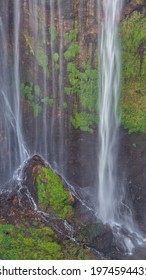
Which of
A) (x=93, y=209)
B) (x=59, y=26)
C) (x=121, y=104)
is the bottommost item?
(x=93, y=209)

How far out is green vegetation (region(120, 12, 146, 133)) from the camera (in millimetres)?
10859

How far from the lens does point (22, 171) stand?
453 inches

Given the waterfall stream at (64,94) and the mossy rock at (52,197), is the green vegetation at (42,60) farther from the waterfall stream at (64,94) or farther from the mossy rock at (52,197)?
the mossy rock at (52,197)

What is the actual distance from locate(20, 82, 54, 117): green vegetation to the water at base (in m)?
1.64

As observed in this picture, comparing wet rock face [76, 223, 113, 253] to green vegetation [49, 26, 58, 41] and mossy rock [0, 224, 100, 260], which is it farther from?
green vegetation [49, 26, 58, 41]

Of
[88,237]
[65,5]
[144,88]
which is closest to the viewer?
[88,237]

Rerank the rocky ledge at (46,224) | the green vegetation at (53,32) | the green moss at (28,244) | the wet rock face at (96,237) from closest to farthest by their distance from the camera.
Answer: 1. the green moss at (28,244)
2. the rocky ledge at (46,224)
3. the wet rock face at (96,237)
4. the green vegetation at (53,32)

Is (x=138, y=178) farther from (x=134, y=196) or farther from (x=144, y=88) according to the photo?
(x=144, y=88)

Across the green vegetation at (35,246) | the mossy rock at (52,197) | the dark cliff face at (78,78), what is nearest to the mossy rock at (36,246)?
the green vegetation at (35,246)

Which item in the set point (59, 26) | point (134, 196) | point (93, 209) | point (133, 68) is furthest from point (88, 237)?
point (59, 26)

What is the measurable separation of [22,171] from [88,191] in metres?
2.20

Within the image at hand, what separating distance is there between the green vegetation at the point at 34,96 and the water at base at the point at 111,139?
5.39 feet

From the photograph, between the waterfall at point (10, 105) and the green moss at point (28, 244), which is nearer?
the green moss at point (28, 244)

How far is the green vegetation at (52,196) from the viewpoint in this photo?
10023 mm
